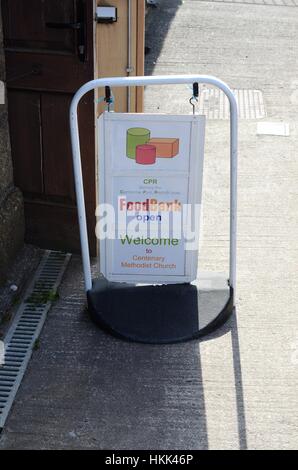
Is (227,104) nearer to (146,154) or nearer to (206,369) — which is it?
(146,154)

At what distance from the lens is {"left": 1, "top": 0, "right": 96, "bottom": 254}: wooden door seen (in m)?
4.51

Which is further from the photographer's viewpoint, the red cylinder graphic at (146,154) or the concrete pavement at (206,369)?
the red cylinder graphic at (146,154)

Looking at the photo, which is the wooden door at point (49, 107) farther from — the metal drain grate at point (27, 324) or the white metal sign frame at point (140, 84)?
the white metal sign frame at point (140, 84)

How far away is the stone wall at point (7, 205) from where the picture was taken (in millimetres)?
4793

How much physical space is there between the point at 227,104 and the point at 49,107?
351cm

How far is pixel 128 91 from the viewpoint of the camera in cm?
562

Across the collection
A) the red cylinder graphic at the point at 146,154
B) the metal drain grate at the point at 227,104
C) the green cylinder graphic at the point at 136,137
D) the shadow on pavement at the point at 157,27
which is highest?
the green cylinder graphic at the point at 136,137

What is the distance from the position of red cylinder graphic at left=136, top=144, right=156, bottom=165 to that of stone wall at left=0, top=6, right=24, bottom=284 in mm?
1084

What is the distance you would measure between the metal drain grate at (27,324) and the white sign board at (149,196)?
48 cm

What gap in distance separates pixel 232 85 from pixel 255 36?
82.7 inches

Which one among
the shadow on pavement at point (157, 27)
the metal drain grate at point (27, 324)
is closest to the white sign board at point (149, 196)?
the metal drain grate at point (27, 324)

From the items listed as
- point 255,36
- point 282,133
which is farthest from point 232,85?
point 255,36

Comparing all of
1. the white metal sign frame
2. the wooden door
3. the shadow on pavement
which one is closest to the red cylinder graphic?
the white metal sign frame
